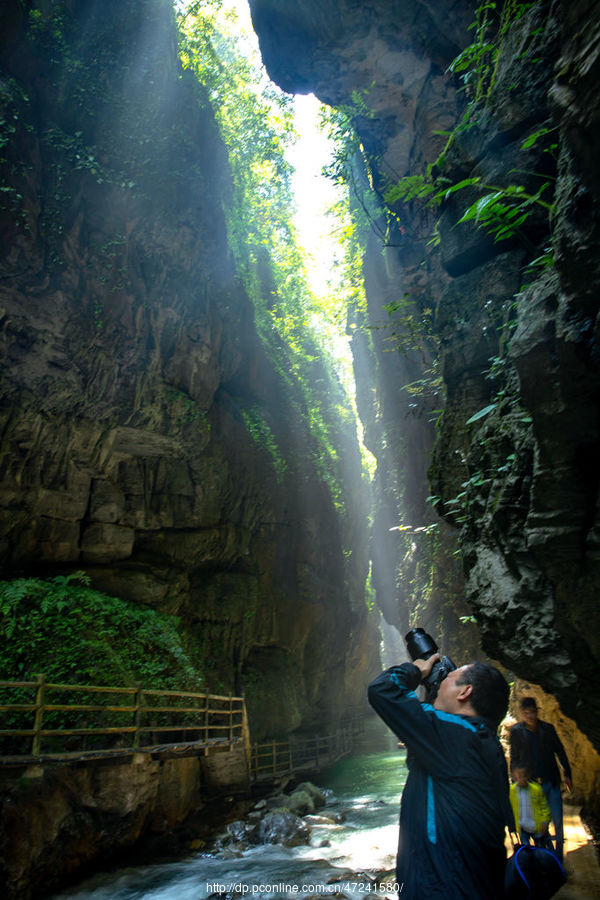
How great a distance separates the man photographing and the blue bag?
0.04 metres

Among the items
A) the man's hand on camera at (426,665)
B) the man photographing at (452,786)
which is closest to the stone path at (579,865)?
the man's hand on camera at (426,665)

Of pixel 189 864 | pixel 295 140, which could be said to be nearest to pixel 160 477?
pixel 189 864

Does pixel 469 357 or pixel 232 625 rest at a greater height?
pixel 469 357

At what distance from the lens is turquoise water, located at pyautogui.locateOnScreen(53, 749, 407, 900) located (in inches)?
263

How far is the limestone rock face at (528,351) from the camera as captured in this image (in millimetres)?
3141

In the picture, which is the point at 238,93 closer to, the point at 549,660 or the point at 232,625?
the point at 232,625

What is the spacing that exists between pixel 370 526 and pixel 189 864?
79.9 ft

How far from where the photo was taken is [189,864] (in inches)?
Answer: 314

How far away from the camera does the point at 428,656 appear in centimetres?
256

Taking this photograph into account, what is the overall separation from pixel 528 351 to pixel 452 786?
2.97 meters

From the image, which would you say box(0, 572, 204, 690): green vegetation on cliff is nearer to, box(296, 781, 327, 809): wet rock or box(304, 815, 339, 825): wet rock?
box(304, 815, 339, 825): wet rock

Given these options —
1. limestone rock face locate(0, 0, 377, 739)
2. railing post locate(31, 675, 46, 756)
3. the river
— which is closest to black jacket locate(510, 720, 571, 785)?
the river

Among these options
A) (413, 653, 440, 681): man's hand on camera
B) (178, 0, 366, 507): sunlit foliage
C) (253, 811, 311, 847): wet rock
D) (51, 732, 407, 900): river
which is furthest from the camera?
(178, 0, 366, 507): sunlit foliage

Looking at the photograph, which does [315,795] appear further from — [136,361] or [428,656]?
[428,656]
